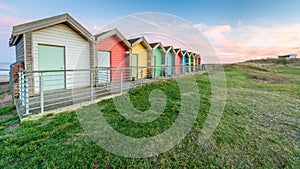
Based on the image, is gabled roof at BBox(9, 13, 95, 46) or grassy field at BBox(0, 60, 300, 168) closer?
grassy field at BBox(0, 60, 300, 168)

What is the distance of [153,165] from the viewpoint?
237cm

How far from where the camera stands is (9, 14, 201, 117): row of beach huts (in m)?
5.07

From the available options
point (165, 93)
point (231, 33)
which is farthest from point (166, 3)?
point (165, 93)

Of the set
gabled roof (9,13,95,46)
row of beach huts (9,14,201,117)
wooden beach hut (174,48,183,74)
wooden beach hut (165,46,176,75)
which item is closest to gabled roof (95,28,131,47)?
row of beach huts (9,14,201,117)

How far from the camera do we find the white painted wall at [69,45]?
559cm

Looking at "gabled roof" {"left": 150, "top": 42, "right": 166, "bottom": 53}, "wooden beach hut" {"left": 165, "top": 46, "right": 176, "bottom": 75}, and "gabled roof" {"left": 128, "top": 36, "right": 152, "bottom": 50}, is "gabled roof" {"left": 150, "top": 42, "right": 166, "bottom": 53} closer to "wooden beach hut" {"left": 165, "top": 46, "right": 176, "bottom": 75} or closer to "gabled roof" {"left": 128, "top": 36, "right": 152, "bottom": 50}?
"wooden beach hut" {"left": 165, "top": 46, "right": 176, "bottom": 75}

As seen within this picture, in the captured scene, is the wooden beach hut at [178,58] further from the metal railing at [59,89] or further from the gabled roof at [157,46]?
the metal railing at [59,89]

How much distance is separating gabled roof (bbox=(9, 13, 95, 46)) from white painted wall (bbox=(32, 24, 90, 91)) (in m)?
0.32

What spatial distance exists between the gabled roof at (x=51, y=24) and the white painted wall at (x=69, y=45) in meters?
0.32

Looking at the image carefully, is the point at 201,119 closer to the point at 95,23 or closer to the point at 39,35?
the point at 39,35

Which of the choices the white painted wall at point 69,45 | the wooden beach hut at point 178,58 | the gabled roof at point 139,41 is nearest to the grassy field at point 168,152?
the white painted wall at point 69,45

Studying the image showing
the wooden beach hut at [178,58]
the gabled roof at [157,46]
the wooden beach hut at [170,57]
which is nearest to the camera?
the gabled roof at [157,46]

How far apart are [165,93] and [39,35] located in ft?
18.3

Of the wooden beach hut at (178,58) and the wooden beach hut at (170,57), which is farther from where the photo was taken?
the wooden beach hut at (178,58)
